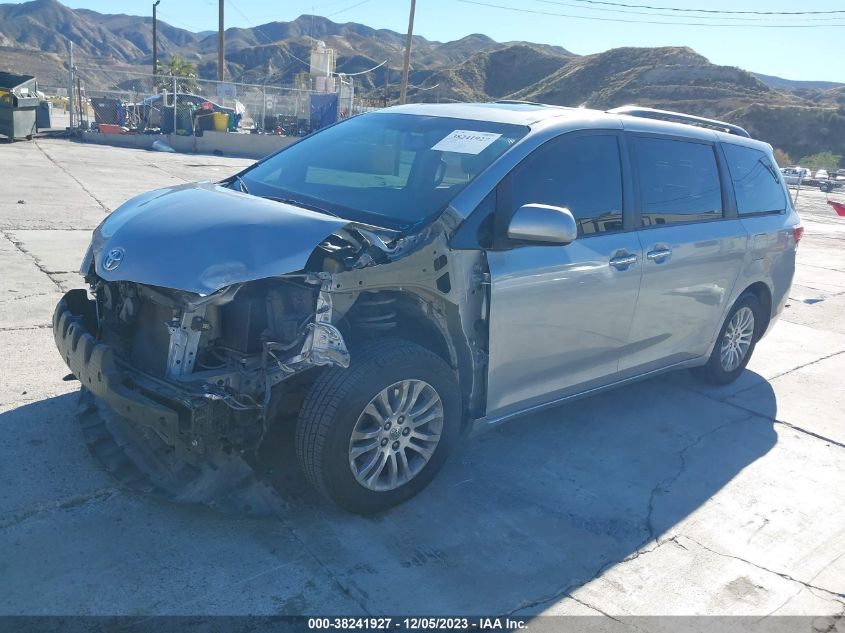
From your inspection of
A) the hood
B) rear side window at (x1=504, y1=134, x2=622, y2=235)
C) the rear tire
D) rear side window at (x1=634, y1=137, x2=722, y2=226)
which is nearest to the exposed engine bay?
the hood

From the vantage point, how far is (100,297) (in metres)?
3.78

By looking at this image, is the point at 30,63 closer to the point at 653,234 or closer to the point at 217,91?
the point at 217,91

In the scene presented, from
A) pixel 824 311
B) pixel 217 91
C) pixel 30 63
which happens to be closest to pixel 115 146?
pixel 217 91

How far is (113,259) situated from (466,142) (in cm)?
193

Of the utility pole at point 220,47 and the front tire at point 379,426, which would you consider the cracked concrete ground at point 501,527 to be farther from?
the utility pole at point 220,47

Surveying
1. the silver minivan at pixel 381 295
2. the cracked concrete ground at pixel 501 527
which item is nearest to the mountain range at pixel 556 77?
the silver minivan at pixel 381 295

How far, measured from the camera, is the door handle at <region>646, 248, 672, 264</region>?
4.43 m

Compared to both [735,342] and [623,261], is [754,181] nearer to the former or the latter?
[735,342]

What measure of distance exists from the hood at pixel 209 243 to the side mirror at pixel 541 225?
84 cm

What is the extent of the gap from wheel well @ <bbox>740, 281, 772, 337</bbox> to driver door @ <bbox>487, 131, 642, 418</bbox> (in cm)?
184

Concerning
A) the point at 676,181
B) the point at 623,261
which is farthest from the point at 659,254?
the point at 676,181

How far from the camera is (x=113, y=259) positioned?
3.30 meters

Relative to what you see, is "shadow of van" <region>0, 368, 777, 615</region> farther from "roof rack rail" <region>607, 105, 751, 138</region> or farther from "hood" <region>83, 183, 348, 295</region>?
"roof rack rail" <region>607, 105, 751, 138</region>

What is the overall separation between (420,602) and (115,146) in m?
22.1
